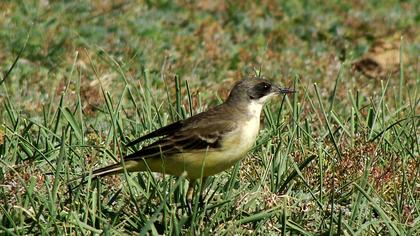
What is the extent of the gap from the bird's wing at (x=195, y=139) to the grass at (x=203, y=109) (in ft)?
0.75

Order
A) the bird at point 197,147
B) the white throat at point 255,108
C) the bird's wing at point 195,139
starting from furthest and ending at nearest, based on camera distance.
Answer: the white throat at point 255,108, the bird's wing at point 195,139, the bird at point 197,147

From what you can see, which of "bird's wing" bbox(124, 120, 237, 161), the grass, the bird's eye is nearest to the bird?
"bird's wing" bbox(124, 120, 237, 161)

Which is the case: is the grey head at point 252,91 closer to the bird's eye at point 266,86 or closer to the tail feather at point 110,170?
the bird's eye at point 266,86

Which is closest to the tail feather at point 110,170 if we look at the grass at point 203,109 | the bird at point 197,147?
the bird at point 197,147

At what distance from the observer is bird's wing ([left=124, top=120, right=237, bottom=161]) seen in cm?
616

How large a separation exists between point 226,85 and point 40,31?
7.38 feet

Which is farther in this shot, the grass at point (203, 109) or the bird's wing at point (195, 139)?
the bird's wing at point (195, 139)

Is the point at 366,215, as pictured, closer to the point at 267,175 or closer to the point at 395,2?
the point at 267,175

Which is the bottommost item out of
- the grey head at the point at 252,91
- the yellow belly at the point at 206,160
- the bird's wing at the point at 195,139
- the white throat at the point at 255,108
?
the yellow belly at the point at 206,160

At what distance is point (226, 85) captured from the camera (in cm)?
988

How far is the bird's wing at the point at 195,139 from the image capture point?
616 centimetres

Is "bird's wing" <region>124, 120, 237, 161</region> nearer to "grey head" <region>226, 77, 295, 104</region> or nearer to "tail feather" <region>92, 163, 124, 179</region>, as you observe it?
"tail feather" <region>92, 163, 124, 179</region>

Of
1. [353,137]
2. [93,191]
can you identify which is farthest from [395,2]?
[93,191]

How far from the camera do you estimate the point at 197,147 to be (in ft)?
20.4
